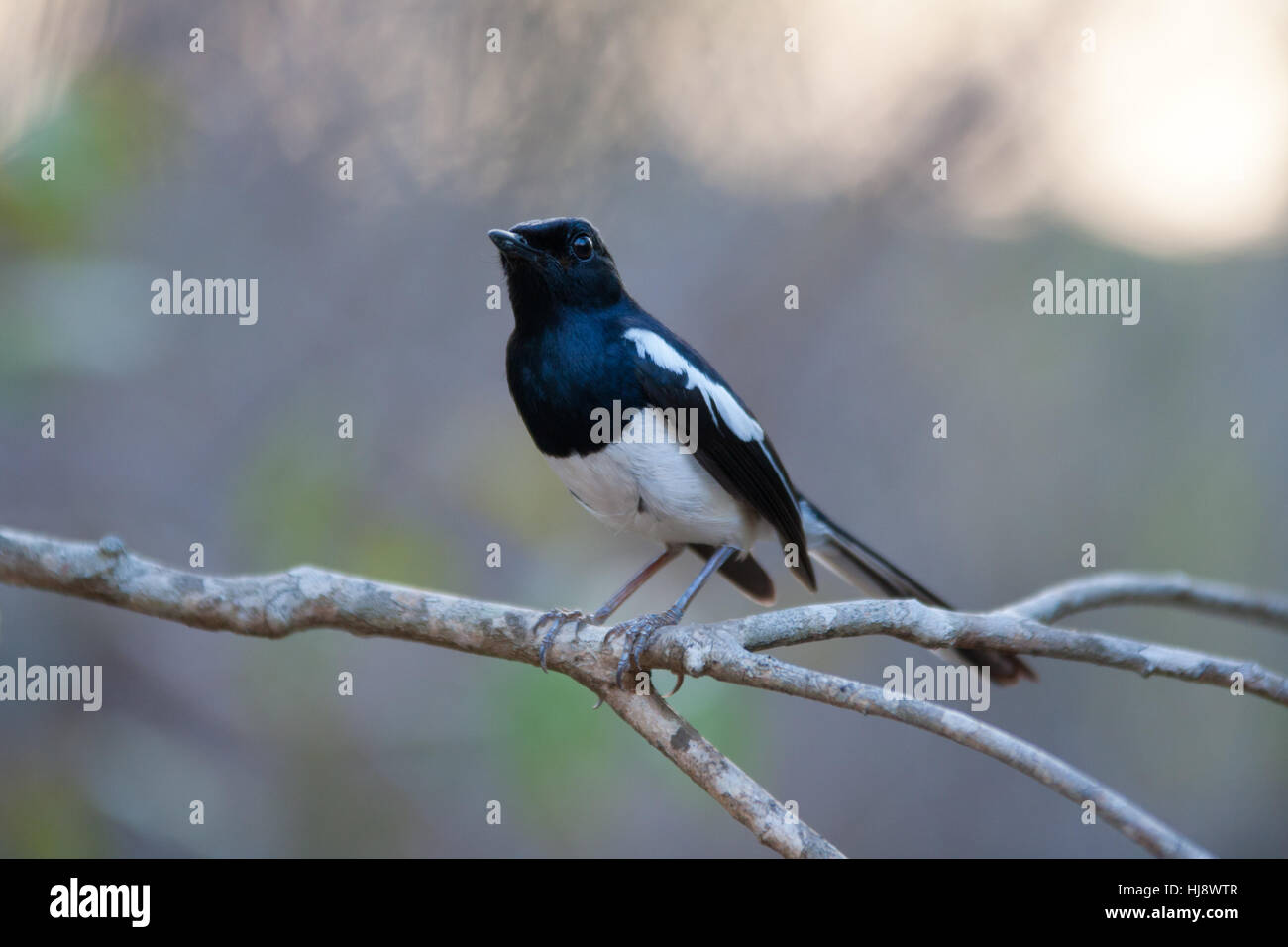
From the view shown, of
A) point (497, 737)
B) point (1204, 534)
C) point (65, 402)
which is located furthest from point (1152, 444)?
point (65, 402)

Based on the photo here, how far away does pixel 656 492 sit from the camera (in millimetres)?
3197

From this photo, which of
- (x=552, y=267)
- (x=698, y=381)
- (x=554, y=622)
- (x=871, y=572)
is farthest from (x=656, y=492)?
(x=871, y=572)

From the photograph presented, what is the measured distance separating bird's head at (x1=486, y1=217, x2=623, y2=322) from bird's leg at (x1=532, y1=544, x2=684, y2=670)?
0.90 m

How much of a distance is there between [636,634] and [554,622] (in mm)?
294

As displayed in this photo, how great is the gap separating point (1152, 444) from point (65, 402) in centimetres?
701

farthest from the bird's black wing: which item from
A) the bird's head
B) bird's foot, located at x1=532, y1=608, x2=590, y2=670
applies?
bird's foot, located at x1=532, y1=608, x2=590, y2=670

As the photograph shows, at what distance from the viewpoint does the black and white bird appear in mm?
3170

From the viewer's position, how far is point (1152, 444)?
25.9 ft

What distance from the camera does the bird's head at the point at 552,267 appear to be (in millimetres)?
3342

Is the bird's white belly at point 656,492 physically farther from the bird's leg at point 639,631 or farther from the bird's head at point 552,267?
the bird's head at point 552,267

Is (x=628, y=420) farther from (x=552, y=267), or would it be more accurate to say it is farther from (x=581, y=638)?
(x=581, y=638)

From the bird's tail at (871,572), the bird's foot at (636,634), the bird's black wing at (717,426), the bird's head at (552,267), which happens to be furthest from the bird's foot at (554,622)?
the bird's tail at (871,572)

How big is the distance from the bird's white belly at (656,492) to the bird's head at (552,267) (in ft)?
1.65

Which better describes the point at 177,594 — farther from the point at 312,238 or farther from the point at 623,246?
the point at 623,246
